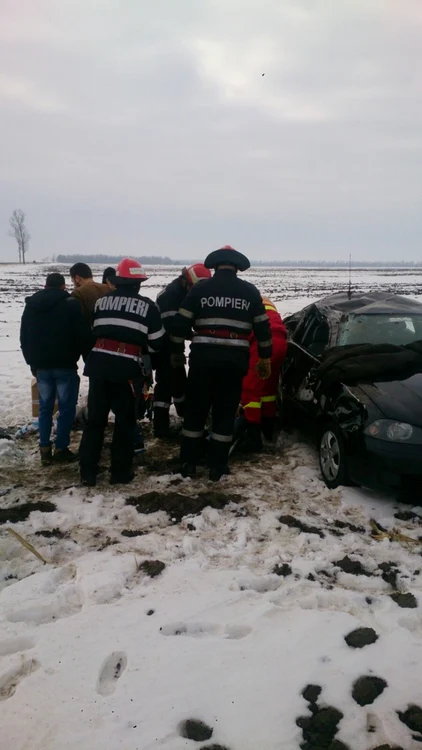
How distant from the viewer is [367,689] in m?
2.29

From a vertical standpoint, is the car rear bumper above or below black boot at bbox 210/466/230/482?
above

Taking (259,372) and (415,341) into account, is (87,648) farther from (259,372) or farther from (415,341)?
(415,341)

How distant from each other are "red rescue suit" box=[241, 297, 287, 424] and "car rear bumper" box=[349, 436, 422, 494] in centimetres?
155

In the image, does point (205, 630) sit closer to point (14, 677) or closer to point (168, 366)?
point (14, 677)

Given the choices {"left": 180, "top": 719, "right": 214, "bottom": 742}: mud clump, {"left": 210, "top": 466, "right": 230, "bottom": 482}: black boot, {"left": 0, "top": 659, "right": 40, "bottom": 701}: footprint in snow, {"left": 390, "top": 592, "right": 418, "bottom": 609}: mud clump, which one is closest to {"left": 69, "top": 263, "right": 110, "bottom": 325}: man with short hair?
{"left": 210, "top": 466, "right": 230, "bottom": 482}: black boot

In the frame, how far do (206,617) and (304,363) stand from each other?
3.31 meters

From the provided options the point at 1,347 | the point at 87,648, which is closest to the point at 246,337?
the point at 87,648

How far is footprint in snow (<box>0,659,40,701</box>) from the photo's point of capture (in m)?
2.25

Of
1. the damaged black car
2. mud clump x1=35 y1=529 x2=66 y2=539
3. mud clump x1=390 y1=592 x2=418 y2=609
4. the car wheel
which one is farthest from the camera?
the car wheel

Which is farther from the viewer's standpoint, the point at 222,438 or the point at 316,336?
the point at 316,336

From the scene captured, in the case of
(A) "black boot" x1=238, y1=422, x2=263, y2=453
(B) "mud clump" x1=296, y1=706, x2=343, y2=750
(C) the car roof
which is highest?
(C) the car roof

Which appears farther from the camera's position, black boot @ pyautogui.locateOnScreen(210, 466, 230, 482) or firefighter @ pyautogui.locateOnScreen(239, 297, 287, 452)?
firefighter @ pyautogui.locateOnScreen(239, 297, 287, 452)

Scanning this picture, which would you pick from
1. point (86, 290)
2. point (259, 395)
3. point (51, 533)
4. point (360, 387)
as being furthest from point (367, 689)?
point (86, 290)

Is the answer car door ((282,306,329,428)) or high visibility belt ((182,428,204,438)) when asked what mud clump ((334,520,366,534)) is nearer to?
car door ((282,306,329,428))
